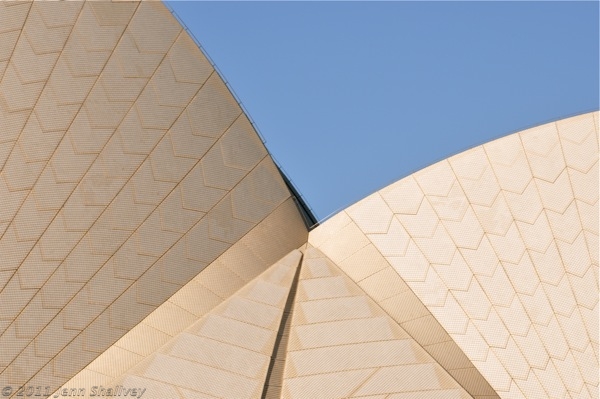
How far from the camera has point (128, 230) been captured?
1791cm

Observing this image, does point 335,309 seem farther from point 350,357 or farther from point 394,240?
point 394,240

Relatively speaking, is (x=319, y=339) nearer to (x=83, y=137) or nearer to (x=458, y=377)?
(x=458, y=377)

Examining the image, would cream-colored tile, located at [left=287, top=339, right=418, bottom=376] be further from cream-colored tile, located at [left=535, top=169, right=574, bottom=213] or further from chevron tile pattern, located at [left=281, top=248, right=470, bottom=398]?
cream-colored tile, located at [left=535, top=169, right=574, bottom=213]

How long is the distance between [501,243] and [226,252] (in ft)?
16.0

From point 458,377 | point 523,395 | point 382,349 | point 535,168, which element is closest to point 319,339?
point 382,349

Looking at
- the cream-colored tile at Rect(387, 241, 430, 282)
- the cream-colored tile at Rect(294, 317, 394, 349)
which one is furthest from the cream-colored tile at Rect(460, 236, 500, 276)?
the cream-colored tile at Rect(294, 317, 394, 349)

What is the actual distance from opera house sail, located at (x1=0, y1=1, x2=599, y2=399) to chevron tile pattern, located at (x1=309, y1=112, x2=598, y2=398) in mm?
30

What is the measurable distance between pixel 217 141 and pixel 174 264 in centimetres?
230

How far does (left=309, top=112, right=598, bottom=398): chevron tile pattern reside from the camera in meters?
17.7

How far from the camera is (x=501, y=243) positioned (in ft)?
60.3

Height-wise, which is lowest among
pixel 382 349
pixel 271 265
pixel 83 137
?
pixel 382 349

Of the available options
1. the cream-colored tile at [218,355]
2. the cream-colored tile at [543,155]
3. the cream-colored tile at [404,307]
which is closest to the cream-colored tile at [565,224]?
the cream-colored tile at [543,155]

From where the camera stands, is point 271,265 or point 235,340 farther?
point 271,265

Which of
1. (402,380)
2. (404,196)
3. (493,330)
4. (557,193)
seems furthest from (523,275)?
(402,380)
